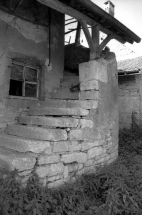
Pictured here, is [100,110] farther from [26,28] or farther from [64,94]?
[26,28]

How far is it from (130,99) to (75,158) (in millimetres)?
5428

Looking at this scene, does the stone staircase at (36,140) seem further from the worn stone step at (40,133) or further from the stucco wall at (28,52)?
the stucco wall at (28,52)

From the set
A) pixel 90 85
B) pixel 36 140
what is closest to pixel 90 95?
pixel 90 85

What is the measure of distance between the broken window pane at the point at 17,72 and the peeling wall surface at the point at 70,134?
851 millimetres

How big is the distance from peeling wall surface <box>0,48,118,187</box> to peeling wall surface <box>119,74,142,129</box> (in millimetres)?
3328

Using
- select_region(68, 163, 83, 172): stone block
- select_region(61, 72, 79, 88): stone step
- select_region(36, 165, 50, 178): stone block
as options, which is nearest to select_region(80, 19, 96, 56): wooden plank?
select_region(61, 72, 79, 88): stone step

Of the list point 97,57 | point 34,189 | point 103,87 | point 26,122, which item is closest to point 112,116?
point 103,87

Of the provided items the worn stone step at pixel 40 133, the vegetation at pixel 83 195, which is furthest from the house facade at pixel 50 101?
the vegetation at pixel 83 195

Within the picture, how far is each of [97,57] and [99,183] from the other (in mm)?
2706

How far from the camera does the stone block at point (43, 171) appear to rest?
2.94m

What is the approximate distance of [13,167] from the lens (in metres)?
2.75

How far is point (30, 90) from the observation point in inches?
191

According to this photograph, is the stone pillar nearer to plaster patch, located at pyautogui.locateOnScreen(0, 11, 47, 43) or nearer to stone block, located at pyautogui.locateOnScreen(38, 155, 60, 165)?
stone block, located at pyautogui.locateOnScreen(38, 155, 60, 165)

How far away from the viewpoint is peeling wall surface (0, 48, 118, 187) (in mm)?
3043
